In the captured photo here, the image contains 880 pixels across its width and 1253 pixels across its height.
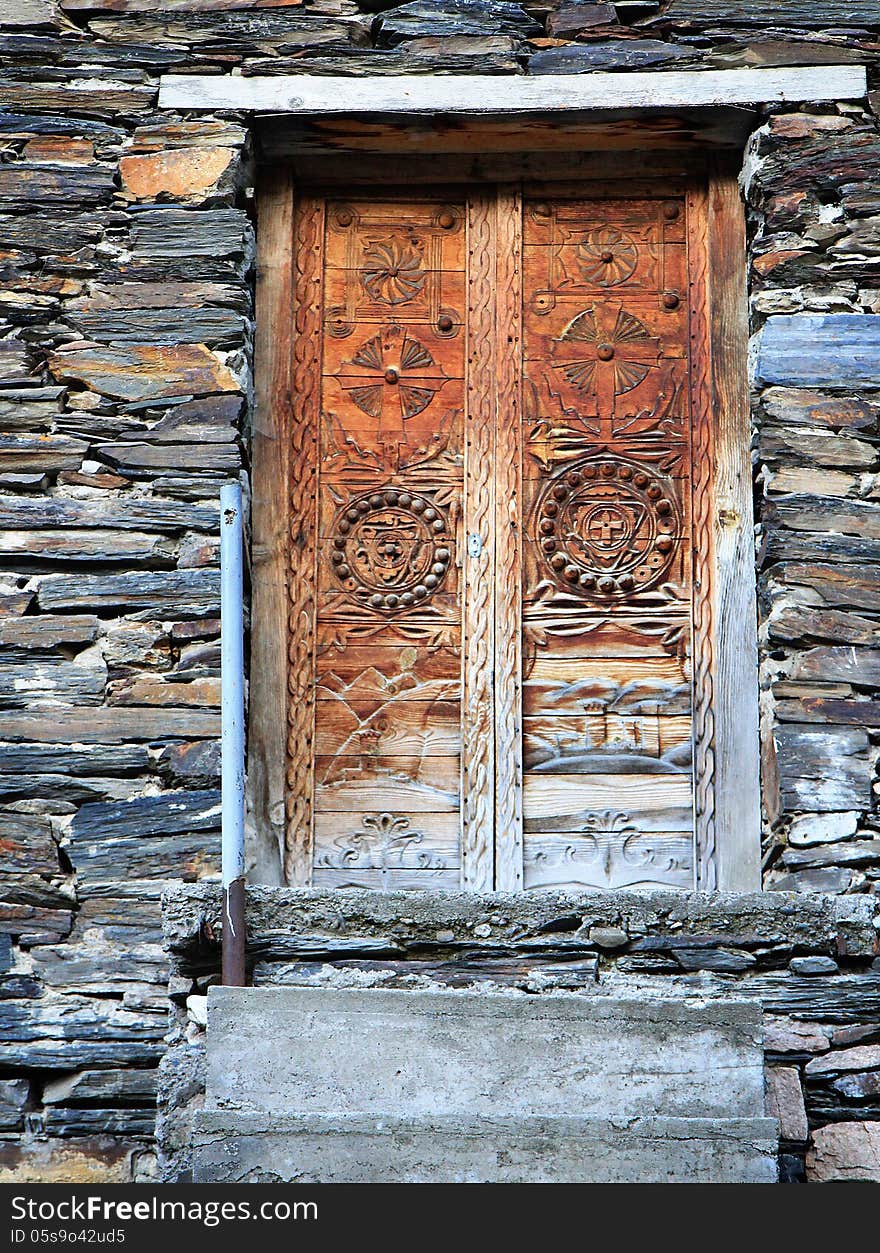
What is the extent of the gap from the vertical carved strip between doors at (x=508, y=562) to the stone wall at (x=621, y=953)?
362mm

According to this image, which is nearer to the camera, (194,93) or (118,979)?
(118,979)

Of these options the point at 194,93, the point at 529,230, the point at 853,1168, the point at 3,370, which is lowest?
the point at 853,1168

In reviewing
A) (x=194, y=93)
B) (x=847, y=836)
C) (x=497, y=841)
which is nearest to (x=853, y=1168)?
(x=847, y=836)

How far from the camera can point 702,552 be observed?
442 centimetres

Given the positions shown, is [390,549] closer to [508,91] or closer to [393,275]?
[393,275]

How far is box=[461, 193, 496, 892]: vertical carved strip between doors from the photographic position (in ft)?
13.9

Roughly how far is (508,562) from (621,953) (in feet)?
3.74

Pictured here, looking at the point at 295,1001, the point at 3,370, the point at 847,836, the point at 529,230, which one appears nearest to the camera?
the point at 295,1001

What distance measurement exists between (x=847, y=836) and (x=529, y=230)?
76.2 inches

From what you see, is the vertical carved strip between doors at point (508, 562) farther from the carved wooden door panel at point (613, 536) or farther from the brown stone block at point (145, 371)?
the brown stone block at point (145, 371)

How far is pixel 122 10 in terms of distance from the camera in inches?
180

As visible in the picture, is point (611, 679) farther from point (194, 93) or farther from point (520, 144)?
point (194, 93)

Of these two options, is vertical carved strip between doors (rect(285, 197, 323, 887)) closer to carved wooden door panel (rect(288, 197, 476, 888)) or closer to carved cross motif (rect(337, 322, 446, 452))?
carved wooden door panel (rect(288, 197, 476, 888))

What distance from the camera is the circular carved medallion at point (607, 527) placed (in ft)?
14.5
